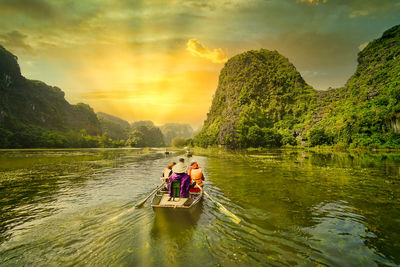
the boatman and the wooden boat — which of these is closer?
the wooden boat

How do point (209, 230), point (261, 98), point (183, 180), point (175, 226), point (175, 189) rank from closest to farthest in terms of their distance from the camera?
point (209, 230) → point (175, 226) → point (183, 180) → point (175, 189) → point (261, 98)

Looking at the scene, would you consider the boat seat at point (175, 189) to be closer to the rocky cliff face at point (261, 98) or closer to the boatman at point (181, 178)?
the boatman at point (181, 178)

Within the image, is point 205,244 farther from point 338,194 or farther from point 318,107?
point 318,107

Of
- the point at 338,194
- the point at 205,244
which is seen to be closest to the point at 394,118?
the point at 338,194

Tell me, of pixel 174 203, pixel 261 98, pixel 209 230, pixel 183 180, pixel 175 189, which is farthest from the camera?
pixel 261 98

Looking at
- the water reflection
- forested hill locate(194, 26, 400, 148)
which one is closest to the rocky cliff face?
forested hill locate(194, 26, 400, 148)

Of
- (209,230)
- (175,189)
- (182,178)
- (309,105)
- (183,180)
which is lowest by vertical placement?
(209,230)

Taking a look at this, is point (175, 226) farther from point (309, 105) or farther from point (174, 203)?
point (309, 105)

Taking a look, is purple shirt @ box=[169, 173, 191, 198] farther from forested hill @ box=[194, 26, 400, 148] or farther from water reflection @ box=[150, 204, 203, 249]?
forested hill @ box=[194, 26, 400, 148]

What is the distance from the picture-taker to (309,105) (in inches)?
5615

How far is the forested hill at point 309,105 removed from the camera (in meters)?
70.7

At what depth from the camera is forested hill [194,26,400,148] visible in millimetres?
70688

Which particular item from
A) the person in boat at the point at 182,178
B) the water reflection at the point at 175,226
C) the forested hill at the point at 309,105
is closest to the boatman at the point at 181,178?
the person in boat at the point at 182,178

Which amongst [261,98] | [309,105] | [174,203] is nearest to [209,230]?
[174,203]
